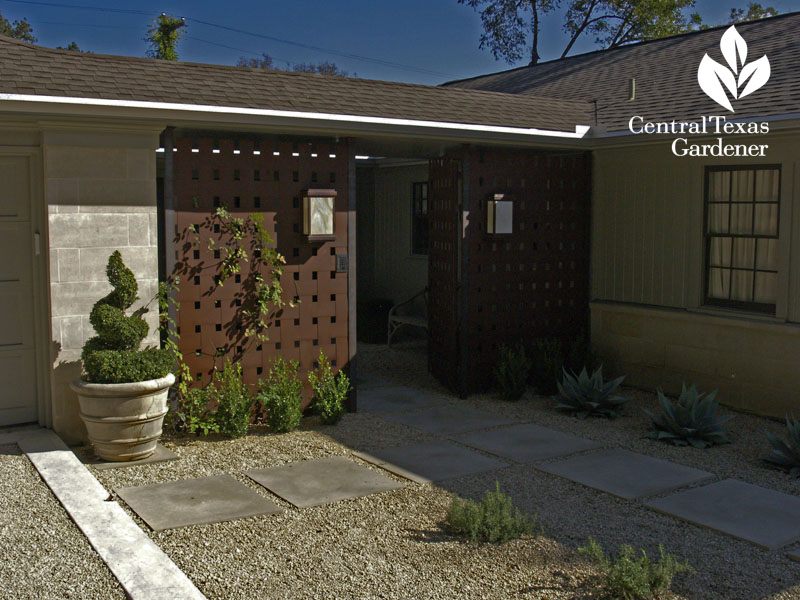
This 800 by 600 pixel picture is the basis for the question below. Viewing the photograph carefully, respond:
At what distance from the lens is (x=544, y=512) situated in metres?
5.41

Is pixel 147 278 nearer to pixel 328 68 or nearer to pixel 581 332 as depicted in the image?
pixel 581 332

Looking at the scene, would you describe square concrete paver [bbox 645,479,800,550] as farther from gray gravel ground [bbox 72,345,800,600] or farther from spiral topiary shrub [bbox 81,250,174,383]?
spiral topiary shrub [bbox 81,250,174,383]

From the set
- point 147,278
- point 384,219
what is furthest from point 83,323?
point 384,219

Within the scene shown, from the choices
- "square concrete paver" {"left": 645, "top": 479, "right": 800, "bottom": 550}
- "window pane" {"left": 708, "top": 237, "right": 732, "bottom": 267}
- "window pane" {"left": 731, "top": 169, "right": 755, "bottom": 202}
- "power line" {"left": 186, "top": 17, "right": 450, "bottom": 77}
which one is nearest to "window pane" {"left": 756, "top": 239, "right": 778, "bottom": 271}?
"window pane" {"left": 708, "top": 237, "right": 732, "bottom": 267}

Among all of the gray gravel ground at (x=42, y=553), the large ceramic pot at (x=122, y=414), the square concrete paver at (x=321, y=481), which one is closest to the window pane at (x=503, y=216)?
the square concrete paver at (x=321, y=481)

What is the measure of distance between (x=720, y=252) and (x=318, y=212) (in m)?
4.11

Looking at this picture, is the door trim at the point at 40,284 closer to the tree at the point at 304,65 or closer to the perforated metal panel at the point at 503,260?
the perforated metal panel at the point at 503,260

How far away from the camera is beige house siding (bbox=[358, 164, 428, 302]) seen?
13000 mm

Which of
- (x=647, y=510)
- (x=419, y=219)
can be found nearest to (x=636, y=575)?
(x=647, y=510)

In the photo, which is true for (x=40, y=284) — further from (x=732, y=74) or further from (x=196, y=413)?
(x=732, y=74)

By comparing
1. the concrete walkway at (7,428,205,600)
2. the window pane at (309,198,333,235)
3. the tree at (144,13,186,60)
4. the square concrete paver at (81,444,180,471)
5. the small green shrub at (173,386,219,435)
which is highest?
the tree at (144,13,186,60)

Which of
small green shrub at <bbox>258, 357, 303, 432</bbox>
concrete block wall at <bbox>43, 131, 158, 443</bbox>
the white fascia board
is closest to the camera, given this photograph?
the white fascia board

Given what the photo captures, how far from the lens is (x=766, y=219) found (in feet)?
26.3

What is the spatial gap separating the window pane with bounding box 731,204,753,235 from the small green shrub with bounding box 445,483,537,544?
455 centimetres
